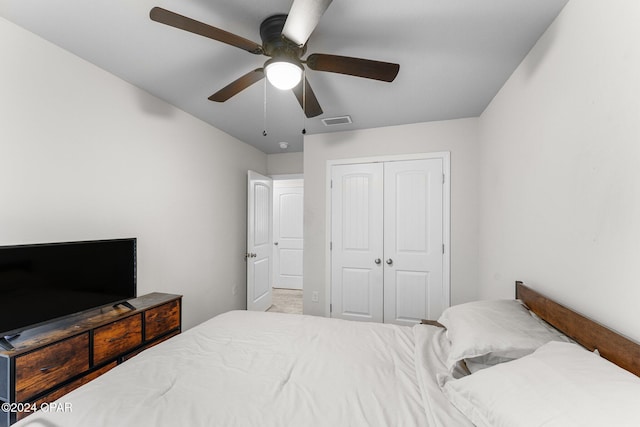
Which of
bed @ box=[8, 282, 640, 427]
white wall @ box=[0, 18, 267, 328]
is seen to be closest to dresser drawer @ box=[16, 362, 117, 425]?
bed @ box=[8, 282, 640, 427]

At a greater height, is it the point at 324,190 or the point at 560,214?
the point at 324,190

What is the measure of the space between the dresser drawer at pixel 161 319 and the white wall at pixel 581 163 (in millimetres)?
2592

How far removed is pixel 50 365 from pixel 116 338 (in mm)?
369

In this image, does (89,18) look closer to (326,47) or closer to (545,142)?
(326,47)

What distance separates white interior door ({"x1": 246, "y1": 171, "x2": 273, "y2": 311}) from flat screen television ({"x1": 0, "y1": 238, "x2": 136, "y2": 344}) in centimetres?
175

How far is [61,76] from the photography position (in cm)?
184

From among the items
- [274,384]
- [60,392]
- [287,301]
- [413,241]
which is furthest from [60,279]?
[287,301]

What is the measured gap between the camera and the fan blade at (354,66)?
4.88 ft

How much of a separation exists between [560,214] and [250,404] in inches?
68.0

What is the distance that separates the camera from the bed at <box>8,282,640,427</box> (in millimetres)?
813

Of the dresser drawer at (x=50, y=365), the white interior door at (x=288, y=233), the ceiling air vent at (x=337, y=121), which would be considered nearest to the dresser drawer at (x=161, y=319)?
the dresser drawer at (x=50, y=365)

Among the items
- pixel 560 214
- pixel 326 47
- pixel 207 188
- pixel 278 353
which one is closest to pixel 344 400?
pixel 278 353

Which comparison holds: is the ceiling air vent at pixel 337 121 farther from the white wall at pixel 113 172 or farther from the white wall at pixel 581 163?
the white wall at pixel 581 163

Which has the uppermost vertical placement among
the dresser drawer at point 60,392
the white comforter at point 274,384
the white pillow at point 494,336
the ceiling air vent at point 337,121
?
the ceiling air vent at point 337,121
